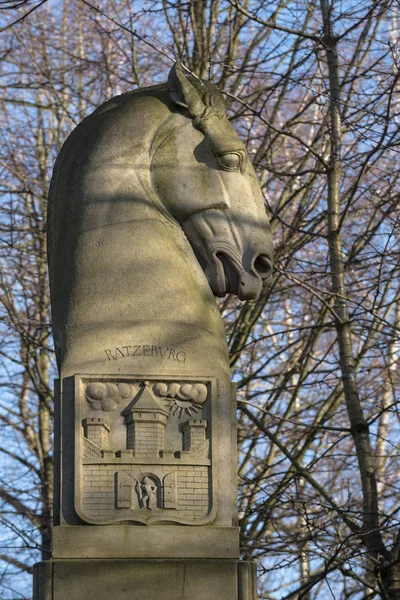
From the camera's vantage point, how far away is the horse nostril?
6133 millimetres

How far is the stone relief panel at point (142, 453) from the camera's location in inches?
223

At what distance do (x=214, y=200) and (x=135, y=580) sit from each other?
1.67 meters

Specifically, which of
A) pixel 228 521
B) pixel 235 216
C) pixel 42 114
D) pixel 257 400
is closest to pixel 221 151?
pixel 235 216

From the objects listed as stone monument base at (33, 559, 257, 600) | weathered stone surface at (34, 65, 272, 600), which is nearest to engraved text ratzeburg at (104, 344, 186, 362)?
weathered stone surface at (34, 65, 272, 600)

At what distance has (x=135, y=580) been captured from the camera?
5.49 metres

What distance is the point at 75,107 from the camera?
16.3 metres

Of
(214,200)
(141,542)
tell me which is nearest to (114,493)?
(141,542)

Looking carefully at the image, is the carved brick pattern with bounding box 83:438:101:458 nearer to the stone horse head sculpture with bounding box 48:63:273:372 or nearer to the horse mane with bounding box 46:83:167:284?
the stone horse head sculpture with bounding box 48:63:273:372

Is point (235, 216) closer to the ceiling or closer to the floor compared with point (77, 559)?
closer to the ceiling

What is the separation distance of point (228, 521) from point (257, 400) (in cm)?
977

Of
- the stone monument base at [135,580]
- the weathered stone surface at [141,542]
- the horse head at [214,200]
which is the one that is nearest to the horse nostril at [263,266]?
the horse head at [214,200]

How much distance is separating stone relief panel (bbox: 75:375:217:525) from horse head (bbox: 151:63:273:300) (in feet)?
1.91

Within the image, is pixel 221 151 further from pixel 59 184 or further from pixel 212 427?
pixel 212 427

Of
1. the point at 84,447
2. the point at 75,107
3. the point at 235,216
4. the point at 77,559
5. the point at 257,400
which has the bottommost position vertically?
the point at 77,559
